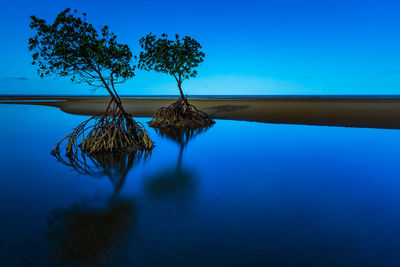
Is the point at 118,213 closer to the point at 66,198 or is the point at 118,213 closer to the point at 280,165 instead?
the point at 66,198

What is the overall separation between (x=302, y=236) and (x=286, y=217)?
2.21ft

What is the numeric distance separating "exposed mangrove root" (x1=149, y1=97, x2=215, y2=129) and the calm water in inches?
333

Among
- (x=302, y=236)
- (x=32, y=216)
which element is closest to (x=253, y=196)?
(x=302, y=236)

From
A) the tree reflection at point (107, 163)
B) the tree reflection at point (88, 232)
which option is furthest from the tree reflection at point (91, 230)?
the tree reflection at point (107, 163)

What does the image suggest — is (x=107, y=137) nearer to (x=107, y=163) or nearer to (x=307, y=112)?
(x=107, y=163)

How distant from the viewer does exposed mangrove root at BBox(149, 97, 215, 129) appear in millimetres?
17844

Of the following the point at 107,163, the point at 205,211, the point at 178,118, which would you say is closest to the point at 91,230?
the point at 205,211

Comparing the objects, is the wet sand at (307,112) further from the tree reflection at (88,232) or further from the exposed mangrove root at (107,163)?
the tree reflection at (88,232)

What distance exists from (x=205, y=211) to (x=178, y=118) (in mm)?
13460

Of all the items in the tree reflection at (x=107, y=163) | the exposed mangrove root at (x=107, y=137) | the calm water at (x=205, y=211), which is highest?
the exposed mangrove root at (x=107, y=137)

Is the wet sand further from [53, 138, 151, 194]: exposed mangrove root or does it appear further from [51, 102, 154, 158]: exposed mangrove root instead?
[53, 138, 151, 194]: exposed mangrove root

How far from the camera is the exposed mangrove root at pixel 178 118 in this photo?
17.8 metres

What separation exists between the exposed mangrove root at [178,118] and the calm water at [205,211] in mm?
8463

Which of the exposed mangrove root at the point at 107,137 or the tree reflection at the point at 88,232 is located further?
the exposed mangrove root at the point at 107,137
